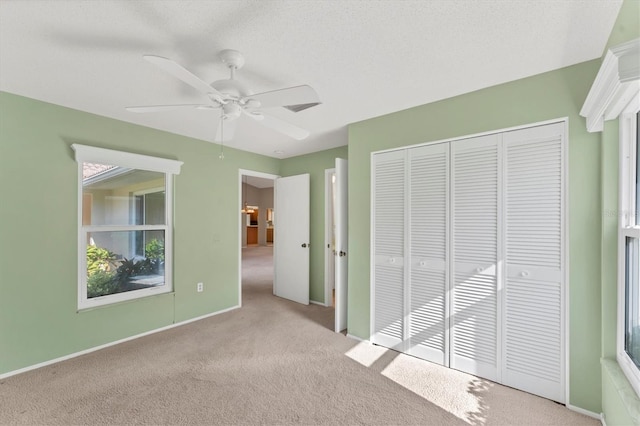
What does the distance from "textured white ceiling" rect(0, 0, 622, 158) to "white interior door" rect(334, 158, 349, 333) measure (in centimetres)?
102

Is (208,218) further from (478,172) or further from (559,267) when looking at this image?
(559,267)

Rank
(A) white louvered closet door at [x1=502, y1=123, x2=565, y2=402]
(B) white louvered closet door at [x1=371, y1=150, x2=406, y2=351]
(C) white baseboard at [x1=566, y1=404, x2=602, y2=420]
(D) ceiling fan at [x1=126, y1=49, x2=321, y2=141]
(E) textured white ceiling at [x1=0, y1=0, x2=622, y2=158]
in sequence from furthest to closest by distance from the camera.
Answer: (B) white louvered closet door at [x1=371, y1=150, x2=406, y2=351] < (A) white louvered closet door at [x1=502, y1=123, x2=565, y2=402] < (C) white baseboard at [x1=566, y1=404, x2=602, y2=420] < (D) ceiling fan at [x1=126, y1=49, x2=321, y2=141] < (E) textured white ceiling at [x1=0, y1=0, x2=622, y2=158]

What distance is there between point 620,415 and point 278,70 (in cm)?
288

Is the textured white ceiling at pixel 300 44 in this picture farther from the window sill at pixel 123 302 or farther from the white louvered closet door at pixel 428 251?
the window sill at pixel 123 302

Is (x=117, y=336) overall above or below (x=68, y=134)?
below

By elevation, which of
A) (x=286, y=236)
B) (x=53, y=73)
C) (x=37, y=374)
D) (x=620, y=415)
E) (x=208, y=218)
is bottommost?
(x=37, y=374)

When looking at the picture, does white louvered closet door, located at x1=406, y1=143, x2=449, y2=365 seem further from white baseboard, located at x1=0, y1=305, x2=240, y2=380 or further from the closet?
white baseboard, located at x1=0, y1=305, x2=240, y2=380

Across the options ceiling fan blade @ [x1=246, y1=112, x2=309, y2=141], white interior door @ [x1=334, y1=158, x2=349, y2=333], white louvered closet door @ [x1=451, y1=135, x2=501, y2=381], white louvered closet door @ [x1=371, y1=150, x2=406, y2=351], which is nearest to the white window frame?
white louvered closet door @ [x1=451, y1=135, x2=501, y2=381]

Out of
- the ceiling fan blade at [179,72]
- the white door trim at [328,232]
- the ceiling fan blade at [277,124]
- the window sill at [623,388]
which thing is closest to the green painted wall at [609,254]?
the window sill at [623,388]

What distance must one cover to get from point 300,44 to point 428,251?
6.56ft

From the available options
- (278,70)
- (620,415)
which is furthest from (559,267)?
(278,70)

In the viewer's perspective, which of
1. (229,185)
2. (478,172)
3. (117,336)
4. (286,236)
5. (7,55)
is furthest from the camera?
(286,236)

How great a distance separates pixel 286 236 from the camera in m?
4.81

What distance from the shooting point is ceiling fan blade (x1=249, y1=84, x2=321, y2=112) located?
1616 mm
